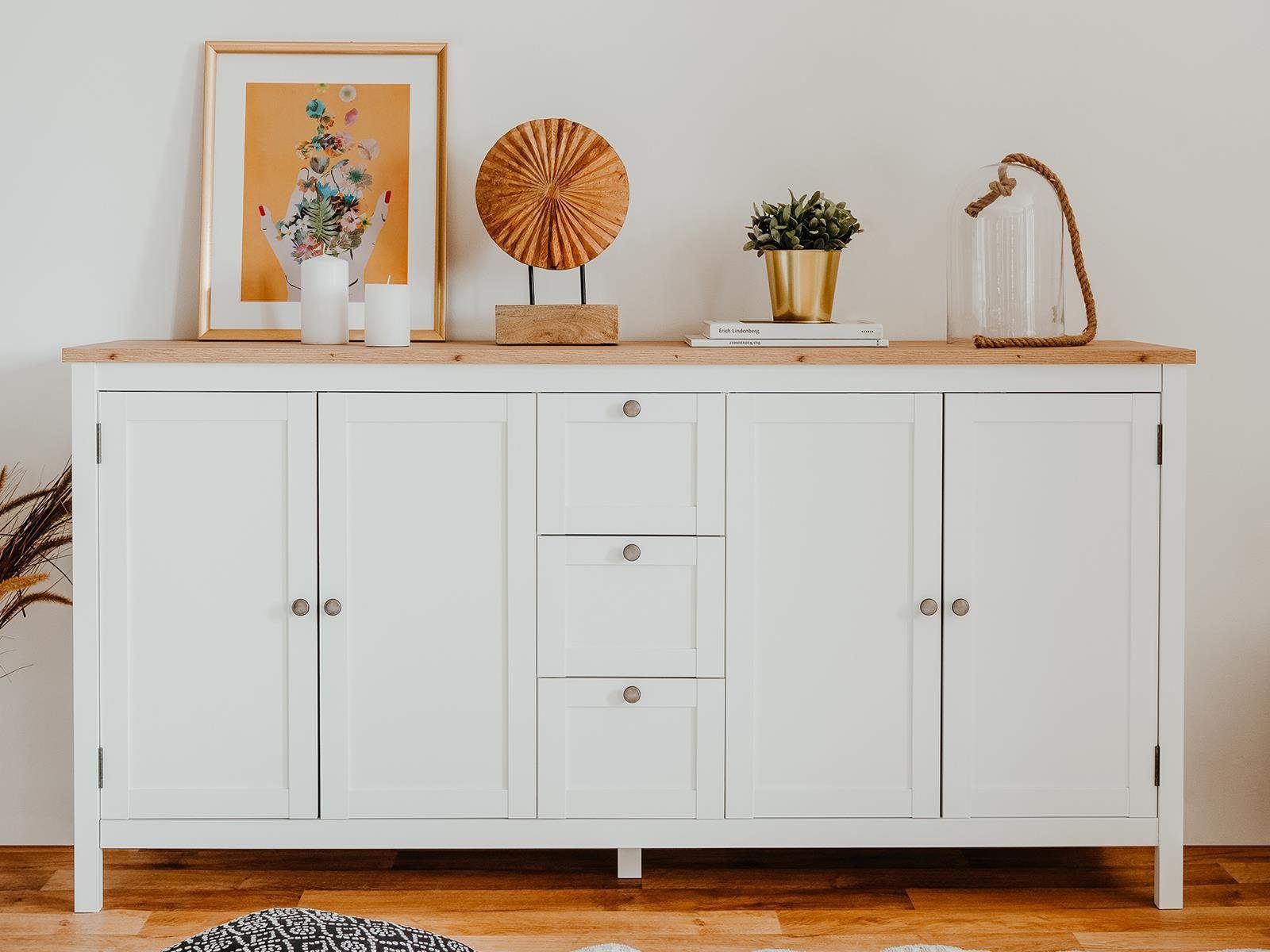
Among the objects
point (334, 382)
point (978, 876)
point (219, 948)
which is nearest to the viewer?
point (219, 948)

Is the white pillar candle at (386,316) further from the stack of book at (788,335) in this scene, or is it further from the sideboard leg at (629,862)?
the sideboard leg at (629,862)

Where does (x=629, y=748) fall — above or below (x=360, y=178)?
below

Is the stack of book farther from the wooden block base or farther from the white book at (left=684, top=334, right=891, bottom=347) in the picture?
the wooden block base

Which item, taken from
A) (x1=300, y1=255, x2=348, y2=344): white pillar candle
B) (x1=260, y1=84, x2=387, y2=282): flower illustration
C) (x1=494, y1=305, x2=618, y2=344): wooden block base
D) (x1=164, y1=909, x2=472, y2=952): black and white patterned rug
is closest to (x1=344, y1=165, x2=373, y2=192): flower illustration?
(x1=260, y1=84, x2=387, y2=282): flower illustration

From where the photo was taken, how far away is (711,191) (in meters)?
2.29

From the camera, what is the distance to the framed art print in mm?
2252

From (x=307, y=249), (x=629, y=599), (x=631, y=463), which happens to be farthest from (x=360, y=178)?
(x=629, y=599)

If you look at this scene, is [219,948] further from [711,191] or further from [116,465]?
[711,191]

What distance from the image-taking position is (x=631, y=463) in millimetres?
1953

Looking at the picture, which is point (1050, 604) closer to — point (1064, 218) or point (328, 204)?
point (1064, 218)

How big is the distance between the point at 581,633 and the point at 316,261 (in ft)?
2.67

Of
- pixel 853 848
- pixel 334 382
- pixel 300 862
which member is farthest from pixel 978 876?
pixel 334 382

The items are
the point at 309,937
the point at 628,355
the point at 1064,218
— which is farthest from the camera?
the point at 1064,218

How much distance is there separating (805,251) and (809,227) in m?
0.06
